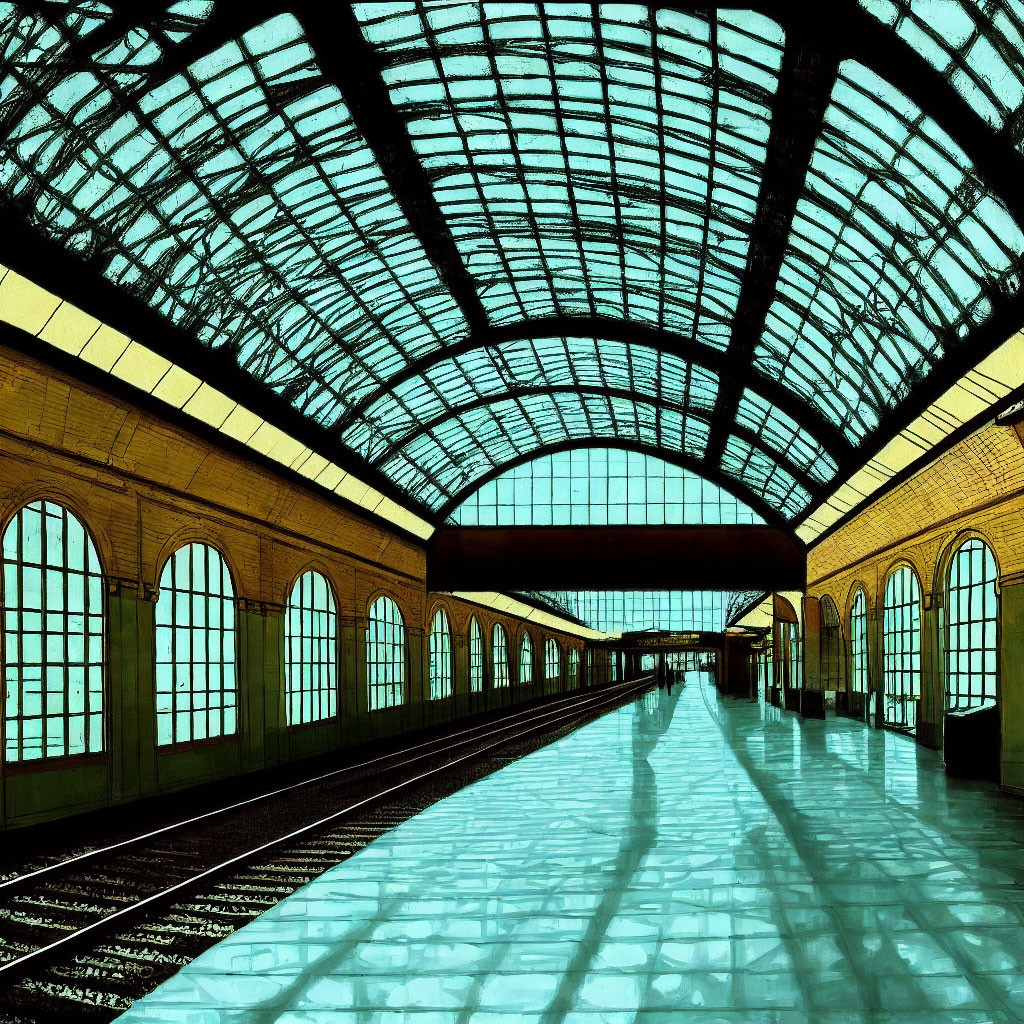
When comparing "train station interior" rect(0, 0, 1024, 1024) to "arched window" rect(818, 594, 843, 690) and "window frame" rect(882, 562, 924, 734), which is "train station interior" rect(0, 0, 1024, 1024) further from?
"arched window" rect(818, 594, 843, 690)

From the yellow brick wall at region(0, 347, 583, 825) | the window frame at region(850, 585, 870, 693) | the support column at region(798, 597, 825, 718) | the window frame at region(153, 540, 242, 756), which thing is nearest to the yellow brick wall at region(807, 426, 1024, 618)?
the window frame at region(850, 585, 870, 693)

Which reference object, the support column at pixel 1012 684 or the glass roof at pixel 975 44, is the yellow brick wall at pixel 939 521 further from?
the glass roof at pixel 975 44

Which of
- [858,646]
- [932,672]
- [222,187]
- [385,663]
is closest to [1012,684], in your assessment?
[932,672]

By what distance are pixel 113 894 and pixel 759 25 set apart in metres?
14.4

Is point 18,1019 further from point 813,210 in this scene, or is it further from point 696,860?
point 813,210

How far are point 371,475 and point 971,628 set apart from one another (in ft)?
64.2

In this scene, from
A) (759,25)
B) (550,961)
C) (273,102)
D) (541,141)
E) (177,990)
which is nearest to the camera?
(177,990)

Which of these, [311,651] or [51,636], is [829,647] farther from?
[51,636]

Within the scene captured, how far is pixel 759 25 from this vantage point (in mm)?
17297

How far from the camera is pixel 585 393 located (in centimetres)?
4788

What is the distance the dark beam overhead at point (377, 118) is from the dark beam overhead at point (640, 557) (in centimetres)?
1625

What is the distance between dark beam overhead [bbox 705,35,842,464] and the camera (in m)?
17.8

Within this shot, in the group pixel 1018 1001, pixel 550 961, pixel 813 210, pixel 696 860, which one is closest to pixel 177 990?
pixel 550 961

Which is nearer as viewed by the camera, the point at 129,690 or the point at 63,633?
the point at 63,633
